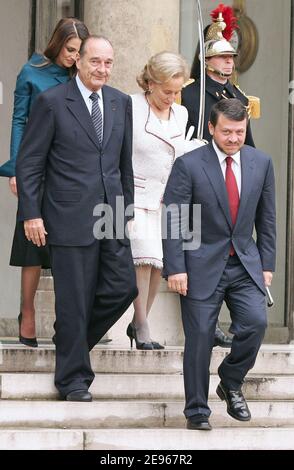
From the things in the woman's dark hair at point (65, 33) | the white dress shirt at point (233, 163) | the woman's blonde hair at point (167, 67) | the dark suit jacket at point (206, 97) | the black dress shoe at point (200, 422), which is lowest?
the black dress shoe at point (200, 422)

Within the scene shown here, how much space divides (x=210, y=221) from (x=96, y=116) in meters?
0.92

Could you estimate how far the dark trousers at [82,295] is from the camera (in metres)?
8.72

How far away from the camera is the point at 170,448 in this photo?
28.1 ft

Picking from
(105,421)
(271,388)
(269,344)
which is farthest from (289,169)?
(105,421)

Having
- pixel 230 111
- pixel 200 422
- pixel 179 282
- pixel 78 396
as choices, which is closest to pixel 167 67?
pixel 230 111

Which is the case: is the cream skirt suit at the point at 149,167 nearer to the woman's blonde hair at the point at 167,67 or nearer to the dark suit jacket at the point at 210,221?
A: the woman's blonde hair at the point at 167,67

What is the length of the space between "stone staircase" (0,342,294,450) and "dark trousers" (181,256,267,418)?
278 mm

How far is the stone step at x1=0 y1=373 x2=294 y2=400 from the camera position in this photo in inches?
350

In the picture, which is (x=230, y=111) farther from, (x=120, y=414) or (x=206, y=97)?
(x=120, y=414)

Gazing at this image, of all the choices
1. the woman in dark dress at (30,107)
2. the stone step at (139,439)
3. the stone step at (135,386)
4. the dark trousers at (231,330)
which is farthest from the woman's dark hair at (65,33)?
the stone step at (139,439)

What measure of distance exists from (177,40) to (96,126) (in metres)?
2.59

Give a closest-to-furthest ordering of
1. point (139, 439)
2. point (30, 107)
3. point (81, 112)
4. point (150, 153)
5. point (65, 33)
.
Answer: point (139, 439)
point (81, 112)
point (65, 33)
point (30, 107)
point (150, 153)

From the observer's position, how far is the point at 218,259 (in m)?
8.55

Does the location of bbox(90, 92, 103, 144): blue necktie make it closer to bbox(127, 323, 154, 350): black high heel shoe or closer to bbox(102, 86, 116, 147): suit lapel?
bbox(102, 86, 116, 147): suit lapel
